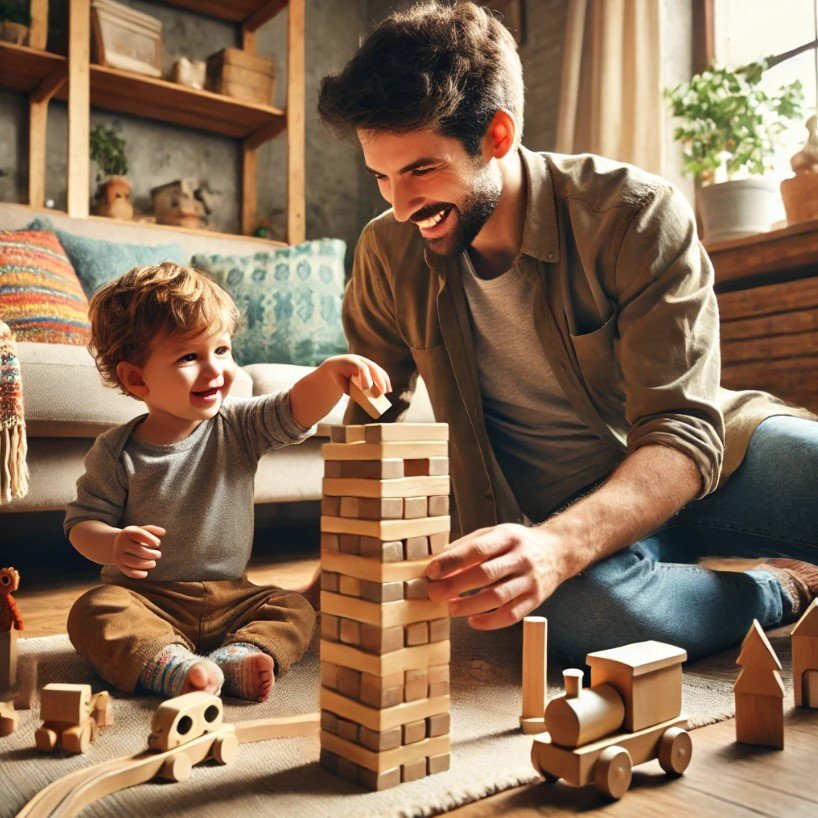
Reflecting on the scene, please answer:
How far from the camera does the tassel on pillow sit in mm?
1537

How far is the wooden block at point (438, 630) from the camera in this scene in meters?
0.77

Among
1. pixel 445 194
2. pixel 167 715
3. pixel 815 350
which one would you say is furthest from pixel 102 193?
pixel 167 715

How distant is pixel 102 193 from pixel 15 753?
8.91ft

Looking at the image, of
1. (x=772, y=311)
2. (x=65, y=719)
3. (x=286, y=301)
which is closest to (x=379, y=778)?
(x=65, y=719)

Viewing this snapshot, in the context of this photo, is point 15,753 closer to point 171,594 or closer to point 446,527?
point 171,594

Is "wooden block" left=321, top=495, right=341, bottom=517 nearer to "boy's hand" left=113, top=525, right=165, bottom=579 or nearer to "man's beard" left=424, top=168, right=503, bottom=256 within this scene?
"boy's hand" left=113, top=525, right=165, bottom=579

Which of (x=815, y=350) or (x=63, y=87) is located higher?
(x=63, y=87)

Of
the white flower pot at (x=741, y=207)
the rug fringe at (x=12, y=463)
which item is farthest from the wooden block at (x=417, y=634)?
the white flower pot at (x=741, y=207)

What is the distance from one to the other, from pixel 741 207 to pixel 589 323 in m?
1.54

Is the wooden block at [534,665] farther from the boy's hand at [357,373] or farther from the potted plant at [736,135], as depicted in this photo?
the potted plant at [736,135]

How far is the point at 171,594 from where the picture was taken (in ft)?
3.89

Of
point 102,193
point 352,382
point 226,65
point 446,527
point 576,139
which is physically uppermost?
point 226,65

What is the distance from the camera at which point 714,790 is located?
0.74 meters

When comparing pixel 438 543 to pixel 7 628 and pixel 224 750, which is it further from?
pixel 7 628
